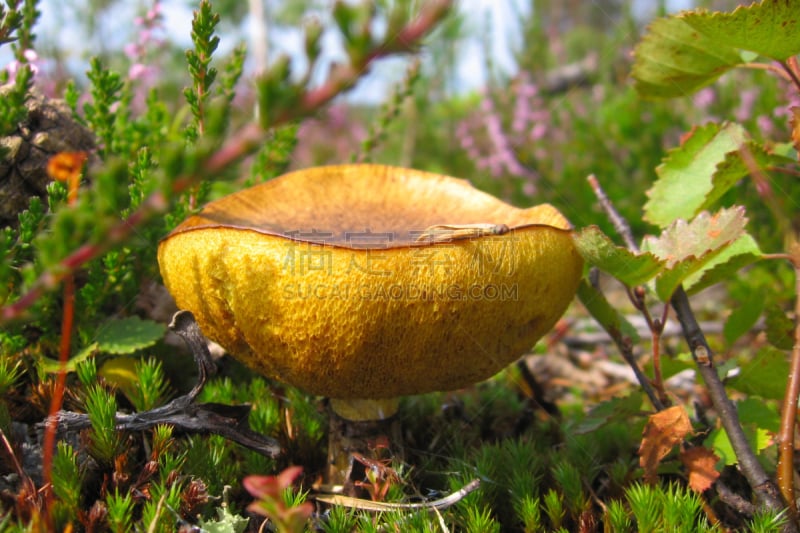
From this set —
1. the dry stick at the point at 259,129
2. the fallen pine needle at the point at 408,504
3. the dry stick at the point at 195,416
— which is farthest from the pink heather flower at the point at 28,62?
the fallen pine needle at the point at 408,504

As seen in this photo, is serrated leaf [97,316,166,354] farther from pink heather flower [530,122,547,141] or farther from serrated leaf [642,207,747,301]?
pink heather flower [530,122,547,141]

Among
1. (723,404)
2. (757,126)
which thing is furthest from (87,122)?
(757,126)

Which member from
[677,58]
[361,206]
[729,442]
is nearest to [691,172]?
[677,58]

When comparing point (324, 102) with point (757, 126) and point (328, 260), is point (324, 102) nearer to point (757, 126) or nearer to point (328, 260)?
point (328, 260)

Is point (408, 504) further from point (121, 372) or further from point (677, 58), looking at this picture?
point (677, 58)

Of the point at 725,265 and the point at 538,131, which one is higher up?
the point at 538,131

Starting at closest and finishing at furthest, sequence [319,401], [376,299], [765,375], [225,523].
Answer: [376,299], [225,523], [765,375], [319,401]

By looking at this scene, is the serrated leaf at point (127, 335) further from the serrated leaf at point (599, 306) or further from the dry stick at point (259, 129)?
the serrated leaf at point (599, 306)
